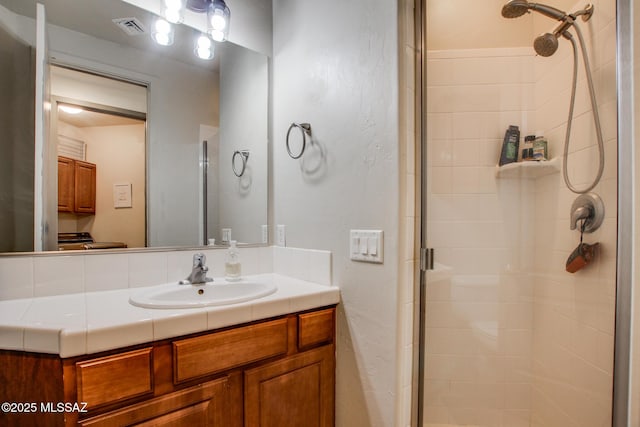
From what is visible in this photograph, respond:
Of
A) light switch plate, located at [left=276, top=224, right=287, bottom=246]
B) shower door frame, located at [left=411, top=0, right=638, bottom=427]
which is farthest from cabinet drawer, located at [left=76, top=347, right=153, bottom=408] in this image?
shower door frame, located at [left=411, top=0, right=638, bottom=427]

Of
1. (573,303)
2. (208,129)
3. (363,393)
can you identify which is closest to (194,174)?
(208,129)

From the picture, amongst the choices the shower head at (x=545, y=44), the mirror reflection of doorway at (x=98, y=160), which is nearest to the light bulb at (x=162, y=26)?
the mirror reflection of doorway at (x=98, y=160)

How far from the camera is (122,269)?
127cm

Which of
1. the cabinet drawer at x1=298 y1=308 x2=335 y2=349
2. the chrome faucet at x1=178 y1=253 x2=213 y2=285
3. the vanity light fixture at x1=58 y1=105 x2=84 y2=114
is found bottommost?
the cabinet drawer at x1=298 y1=308 x2=335 y2=349

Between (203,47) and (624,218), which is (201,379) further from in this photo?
(203,47)

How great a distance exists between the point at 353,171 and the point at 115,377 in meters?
1.02

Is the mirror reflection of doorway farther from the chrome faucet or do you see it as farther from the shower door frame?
the shower door frame

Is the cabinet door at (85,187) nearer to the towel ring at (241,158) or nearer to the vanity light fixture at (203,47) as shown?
the towel ring at (241,158)

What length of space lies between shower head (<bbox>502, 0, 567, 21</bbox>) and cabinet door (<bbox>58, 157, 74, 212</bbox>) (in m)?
1.84

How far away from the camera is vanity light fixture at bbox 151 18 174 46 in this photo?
1.39 m

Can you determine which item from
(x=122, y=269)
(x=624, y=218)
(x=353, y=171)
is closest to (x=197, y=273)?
(x=122, y=269)

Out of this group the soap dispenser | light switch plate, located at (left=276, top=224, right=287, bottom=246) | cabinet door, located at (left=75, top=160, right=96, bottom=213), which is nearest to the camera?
cabinet door, located at (left=75, top=160, right=96, bottom=213)

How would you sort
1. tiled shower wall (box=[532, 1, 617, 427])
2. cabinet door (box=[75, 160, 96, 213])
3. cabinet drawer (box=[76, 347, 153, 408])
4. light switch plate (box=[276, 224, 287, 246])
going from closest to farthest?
cabinet drawer (box=[76, 347, 153, 408]), tiled shower wall (box=[532, 1, 617, 427]), cabinet door (box=[75, 160, 96, 213]), light switch plate (box=[276, 224, 287, 246])

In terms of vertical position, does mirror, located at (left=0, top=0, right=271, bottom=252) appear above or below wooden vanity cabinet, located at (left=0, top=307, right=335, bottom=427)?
above
